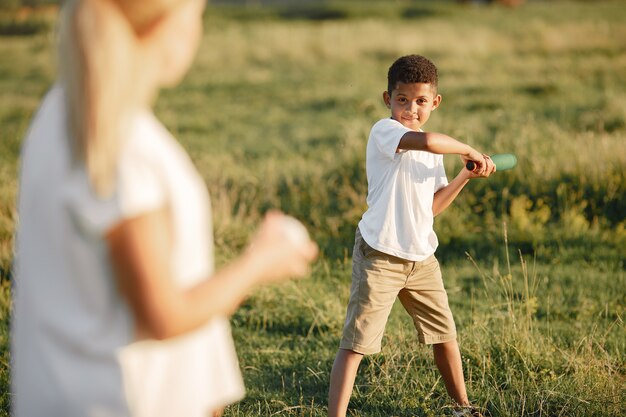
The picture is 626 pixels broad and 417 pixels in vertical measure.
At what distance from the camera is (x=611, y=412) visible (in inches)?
138

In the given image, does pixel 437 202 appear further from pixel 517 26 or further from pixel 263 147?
pixel 517 26

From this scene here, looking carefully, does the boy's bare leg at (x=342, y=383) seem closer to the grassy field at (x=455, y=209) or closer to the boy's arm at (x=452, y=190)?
the grassy field at (x=455, y=209)

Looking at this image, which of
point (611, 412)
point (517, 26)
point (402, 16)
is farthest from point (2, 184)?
point (402, 16)

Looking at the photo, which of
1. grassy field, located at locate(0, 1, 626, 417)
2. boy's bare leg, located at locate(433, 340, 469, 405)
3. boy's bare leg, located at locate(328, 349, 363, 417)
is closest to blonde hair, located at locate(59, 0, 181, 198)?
boy's bare leg, located at locate(328, 349, 363, 417)

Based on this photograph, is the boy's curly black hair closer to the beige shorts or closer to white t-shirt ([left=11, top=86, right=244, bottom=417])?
the beige shorts

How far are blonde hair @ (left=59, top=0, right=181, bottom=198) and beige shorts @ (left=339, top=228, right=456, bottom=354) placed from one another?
79.7 inches

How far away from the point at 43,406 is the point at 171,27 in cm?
82

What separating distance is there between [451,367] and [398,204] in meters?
0.85

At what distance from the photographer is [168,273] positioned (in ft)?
4.72

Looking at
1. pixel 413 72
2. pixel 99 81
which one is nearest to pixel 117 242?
pixel 99 81

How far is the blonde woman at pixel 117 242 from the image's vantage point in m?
1.43

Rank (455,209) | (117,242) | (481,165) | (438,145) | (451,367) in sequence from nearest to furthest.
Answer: (117,242) → (438,145) → (481,165) → (451,367) → (455,209)

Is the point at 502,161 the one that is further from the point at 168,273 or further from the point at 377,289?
the point at 168,273

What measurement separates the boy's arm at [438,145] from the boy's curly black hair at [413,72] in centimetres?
35
